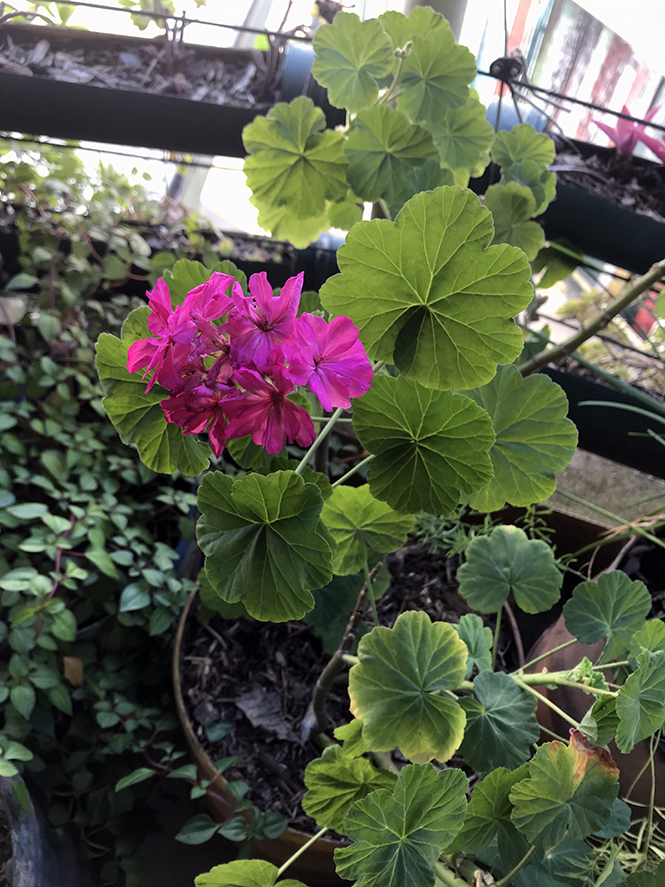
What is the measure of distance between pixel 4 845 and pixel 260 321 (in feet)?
2.23

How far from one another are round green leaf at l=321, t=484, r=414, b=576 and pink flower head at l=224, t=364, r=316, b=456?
0.25 m

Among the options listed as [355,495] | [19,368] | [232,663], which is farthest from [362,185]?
[232,663]

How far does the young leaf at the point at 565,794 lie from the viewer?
0.45 meters

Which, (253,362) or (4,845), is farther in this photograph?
(4,845)

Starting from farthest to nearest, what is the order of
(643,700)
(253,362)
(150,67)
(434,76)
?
(150,67) < (434,76) < (643,700) < (253,362)

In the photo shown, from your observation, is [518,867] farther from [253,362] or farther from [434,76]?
[434,76]

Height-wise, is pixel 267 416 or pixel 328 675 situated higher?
pixel 267 416

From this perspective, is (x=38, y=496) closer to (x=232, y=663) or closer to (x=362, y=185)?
(x=232, y=663)

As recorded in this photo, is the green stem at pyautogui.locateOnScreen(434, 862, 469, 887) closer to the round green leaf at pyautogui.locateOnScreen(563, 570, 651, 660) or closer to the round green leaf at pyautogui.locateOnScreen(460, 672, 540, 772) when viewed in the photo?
the round green leaf at pyautogui.locateOnScreen(460, 672, 540, 772)

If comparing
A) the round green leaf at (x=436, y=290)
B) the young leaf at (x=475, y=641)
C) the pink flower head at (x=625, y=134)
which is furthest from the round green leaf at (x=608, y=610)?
the pink flower head at (x=625, y=134)

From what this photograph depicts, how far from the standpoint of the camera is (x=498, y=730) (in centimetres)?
56

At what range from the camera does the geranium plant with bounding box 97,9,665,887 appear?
15.8 inches

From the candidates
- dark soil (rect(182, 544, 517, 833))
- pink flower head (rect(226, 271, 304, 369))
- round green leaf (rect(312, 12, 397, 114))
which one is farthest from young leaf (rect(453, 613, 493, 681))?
round green leaf (rect(312, 12, 397, 114))

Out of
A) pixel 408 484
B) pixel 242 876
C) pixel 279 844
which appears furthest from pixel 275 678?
pixel 408 484
